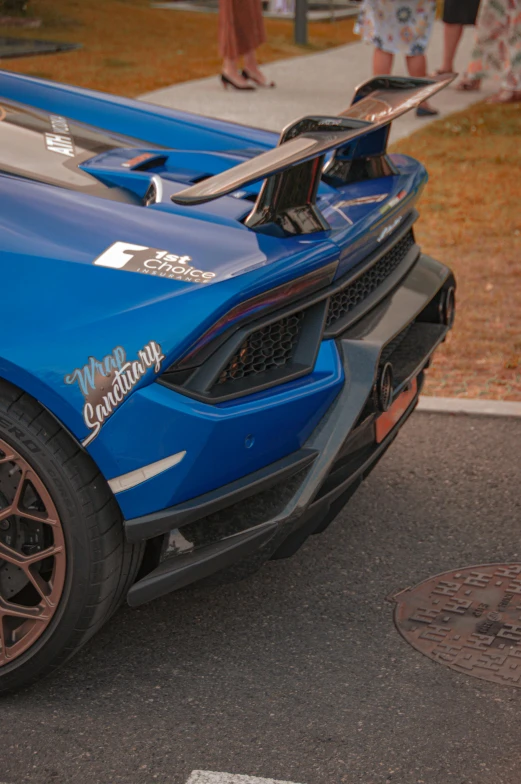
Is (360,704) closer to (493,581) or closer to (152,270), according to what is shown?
(493,581)

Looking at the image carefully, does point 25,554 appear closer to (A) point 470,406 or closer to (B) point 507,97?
(A) point 470,406

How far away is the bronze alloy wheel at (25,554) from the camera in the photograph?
8.09 ft

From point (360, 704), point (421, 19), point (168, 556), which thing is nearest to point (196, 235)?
point (168, 556)

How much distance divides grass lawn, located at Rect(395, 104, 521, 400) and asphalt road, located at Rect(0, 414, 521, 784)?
1393mm

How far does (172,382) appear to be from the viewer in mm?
2371

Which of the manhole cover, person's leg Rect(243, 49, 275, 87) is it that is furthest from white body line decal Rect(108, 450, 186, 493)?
person's leg Rect(243, 49, 275, 87)

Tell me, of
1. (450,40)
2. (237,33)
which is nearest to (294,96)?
(237,33)

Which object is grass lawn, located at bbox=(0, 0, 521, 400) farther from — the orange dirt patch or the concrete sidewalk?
the concrete sidewalk

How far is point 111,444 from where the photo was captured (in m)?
2.35

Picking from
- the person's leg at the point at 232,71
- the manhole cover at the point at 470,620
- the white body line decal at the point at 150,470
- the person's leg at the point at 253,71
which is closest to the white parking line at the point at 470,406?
the manhole cover at the point at 470,620

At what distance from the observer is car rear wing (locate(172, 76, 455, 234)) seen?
7.83 ft

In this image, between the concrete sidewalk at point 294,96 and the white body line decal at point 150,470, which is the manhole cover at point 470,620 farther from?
the concrete sidewalk at point 294,96

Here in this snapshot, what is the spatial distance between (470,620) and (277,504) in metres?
0.78

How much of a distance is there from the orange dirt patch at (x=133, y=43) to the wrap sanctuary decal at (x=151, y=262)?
29.4 ft
